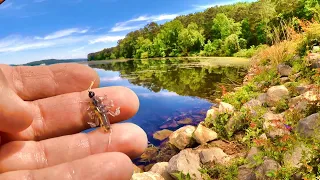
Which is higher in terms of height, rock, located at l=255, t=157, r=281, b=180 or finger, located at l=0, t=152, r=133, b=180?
finger, located at l=0, t=152, r=133, b=180

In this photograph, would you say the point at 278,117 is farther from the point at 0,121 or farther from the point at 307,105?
the point at 0,121

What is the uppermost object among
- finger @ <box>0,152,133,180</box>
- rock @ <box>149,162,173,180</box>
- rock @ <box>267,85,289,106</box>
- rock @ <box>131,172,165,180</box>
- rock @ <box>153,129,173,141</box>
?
finger @ <box>0,152,133,180</box>

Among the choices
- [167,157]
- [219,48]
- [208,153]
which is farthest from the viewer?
[219,48]

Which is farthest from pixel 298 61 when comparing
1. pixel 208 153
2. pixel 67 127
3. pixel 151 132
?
pixel 67 127

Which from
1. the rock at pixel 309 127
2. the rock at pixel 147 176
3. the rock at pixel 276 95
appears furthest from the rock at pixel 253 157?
the rock at pixel 276 95

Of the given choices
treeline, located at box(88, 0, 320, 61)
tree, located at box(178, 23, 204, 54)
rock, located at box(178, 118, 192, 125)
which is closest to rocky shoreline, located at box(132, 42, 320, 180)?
rock, located at box(178, 118, 192, 125)

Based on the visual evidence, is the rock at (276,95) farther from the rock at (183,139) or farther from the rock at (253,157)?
the rock at (253,157)

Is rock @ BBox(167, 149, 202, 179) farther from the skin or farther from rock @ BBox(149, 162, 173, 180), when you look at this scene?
the skin
